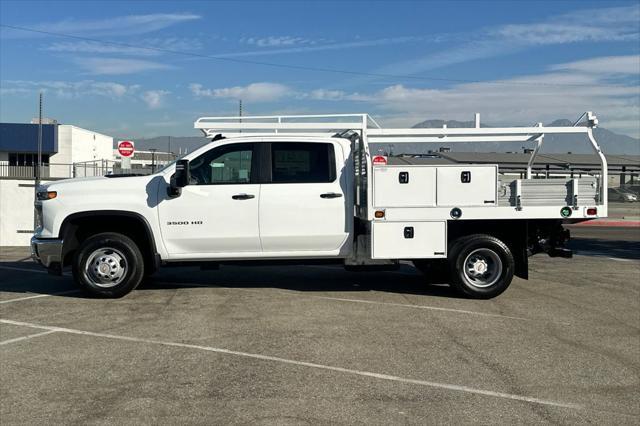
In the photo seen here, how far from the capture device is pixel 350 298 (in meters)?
8.66

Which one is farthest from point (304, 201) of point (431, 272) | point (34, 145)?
point (34, 145)

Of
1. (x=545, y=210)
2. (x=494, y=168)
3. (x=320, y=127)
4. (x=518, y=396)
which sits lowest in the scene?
(x=518, y=396)

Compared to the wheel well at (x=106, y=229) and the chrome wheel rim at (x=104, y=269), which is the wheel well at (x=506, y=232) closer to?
the wheel well at (x=106, y=229)

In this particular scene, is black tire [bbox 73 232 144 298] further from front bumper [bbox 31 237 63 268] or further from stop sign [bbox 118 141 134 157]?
stop sign [bbox 118 141 134 157]

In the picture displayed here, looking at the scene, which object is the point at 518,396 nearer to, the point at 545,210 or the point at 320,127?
the point at 545,210

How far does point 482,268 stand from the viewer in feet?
28.5

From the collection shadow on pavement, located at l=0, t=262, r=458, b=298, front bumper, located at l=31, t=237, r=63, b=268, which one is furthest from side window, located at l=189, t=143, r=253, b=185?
front bumper, located at l=31, t=237, r=63, b=268

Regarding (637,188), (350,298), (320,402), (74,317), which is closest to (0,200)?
(74,317)

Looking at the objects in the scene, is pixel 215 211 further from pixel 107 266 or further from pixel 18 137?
pixel 18 137

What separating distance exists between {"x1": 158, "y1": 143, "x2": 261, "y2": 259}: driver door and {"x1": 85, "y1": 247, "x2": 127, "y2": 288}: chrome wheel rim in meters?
0.72

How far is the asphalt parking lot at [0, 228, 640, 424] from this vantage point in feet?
15.4

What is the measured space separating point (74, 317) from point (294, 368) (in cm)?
327

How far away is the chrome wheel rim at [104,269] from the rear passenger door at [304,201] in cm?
196

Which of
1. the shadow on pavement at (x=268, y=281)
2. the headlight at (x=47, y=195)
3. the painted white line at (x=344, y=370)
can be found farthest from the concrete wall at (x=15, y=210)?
the painted white line at (x=344, y=370)
